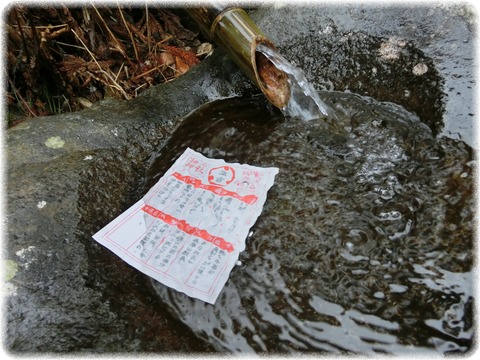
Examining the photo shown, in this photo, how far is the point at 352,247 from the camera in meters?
1.94

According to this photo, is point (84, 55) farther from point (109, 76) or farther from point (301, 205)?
point (301, 205)

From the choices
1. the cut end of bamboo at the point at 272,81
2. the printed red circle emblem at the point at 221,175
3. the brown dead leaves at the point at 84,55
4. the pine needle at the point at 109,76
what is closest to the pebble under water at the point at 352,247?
the printed red circle emblem at the point at 221,175

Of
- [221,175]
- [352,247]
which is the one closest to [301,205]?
[352,247]

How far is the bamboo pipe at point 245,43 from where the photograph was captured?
261 cm

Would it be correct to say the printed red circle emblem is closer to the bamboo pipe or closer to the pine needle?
the bamboo pipe

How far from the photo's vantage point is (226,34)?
2.68 m

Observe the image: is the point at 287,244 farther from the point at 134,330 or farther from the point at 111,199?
the point at 111,199

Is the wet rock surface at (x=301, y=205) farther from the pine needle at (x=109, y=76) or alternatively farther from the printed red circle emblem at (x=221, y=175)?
the pine needle at (x=109, y=76)

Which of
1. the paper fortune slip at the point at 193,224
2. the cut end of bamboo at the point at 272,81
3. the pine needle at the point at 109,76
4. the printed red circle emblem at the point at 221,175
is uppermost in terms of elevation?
the cut end of bamboo at the point at 272,81

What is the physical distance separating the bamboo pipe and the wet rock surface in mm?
163

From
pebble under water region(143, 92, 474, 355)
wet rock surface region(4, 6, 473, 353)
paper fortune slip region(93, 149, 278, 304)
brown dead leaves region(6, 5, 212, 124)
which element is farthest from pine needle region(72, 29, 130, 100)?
paper fortune slip region(93, 149, 278, 304)

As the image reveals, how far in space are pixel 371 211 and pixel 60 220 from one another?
148cm

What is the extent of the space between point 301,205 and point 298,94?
900 mm

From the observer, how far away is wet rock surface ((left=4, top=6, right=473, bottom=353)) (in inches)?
67.4
